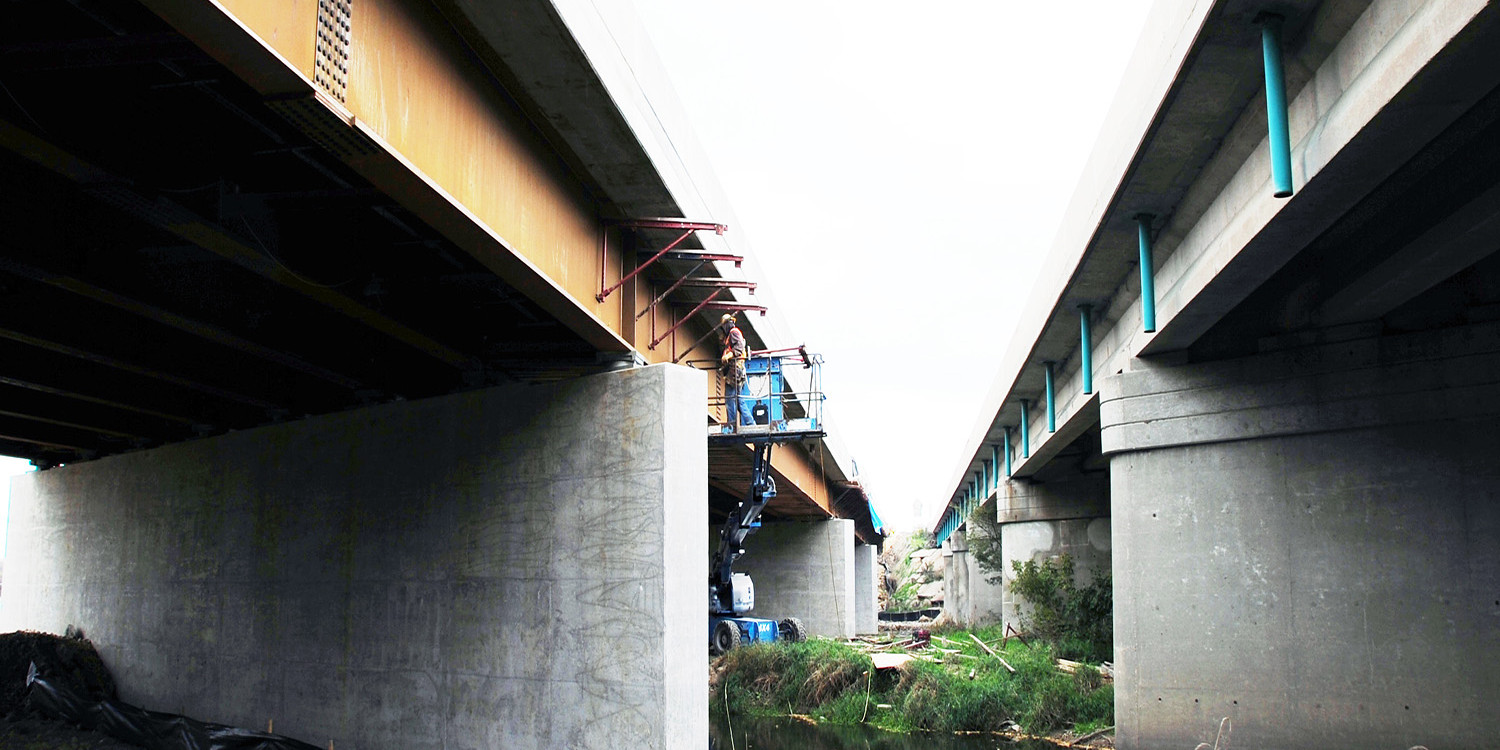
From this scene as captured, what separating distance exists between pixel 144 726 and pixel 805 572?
71.1 ft

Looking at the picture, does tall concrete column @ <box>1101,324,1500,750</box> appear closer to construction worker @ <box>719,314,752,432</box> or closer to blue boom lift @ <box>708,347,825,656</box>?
blue boom lift @ <box>708,347,825,656</box>

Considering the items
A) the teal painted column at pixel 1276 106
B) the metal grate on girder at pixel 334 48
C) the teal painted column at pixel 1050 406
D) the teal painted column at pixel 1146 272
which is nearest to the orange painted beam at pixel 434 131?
the metal grate on girder at pixel 334 48

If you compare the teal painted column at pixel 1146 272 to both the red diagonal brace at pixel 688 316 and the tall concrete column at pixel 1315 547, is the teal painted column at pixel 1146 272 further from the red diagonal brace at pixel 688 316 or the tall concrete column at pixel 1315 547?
the red diagonal brace at pixel 688 316

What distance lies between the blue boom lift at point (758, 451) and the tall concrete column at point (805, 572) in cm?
474

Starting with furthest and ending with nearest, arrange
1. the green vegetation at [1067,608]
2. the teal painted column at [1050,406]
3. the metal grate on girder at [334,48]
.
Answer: the green vegetation at [1067,608]
the teal painted column at [1050,406]
the metal grate on girder at [334,48]

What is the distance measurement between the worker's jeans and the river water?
4851 mm

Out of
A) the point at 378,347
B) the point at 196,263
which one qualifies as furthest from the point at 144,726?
the point at 196,263

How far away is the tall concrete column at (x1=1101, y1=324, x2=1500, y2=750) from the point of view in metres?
10.9

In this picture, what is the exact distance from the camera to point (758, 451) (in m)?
18.7

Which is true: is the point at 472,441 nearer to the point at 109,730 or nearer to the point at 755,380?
the point at 755,380

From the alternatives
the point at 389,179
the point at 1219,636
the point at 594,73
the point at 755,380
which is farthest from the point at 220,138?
the point at 1219,636

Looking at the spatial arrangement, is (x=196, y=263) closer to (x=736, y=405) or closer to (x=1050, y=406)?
(x=736, y=405)

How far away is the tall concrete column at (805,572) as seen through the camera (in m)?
31.7

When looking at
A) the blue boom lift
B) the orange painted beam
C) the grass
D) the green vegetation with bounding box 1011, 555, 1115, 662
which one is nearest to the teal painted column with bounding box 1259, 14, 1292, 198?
the orange painted beam
